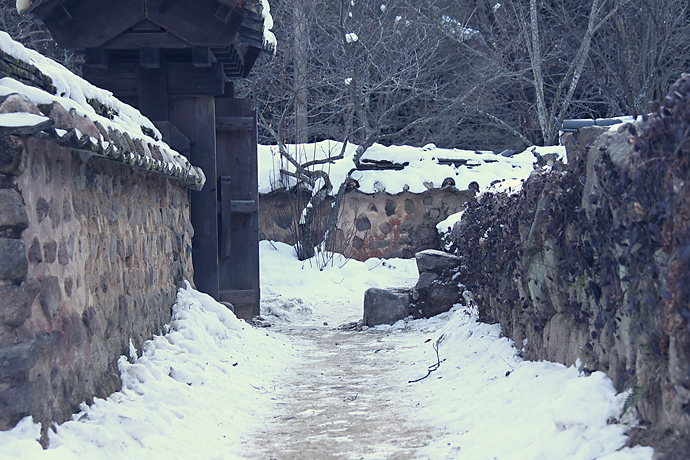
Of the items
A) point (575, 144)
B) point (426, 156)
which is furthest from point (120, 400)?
point (426, 156)

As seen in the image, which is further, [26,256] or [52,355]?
[52,355]

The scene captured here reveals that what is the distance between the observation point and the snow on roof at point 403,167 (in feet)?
34.9

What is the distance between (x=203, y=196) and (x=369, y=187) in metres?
4.99

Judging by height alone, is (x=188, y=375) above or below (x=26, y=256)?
below

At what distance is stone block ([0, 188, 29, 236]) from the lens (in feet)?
7.57

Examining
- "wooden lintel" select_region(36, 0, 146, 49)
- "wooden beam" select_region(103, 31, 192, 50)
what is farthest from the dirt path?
"wooden lintel" select_region(36, 0, 146, 49)

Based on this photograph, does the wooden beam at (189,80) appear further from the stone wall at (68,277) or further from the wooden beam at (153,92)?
the stone wall at (68,277)

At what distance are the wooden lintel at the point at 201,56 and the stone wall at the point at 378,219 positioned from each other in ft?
16.2

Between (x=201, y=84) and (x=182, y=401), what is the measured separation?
3.40m

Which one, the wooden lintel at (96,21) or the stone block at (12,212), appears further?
the wooden lintel at (96,21)

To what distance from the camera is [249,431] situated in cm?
344

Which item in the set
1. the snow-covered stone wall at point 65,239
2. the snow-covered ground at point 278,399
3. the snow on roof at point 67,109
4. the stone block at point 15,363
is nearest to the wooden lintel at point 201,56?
the snow-covered stone wall at point 65,239

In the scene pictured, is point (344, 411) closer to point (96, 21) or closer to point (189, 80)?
point (189, 80)

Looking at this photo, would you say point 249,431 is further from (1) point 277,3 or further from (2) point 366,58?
(1) point 277,3
